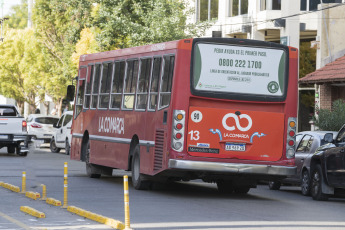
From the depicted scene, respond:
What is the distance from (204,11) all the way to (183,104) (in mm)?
28384

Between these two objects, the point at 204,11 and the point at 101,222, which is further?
the point at 204,11

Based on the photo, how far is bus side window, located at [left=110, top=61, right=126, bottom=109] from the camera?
21.3m

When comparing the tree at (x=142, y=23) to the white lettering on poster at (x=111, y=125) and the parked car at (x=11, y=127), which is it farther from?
the white lettering on poster at (x=111, y=125)

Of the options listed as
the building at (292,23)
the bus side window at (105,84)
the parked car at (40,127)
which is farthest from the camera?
the parked car at (40,127)

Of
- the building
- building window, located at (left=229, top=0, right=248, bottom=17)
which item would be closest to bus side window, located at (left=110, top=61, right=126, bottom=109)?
the building

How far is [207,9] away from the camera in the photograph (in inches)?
1775

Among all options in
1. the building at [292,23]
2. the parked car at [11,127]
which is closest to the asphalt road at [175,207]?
the parked car at [11,127]

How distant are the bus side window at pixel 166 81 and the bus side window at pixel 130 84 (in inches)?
78.4

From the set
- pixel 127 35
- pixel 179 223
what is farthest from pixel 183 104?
pixel 127 35

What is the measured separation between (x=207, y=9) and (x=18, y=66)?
2917 cm

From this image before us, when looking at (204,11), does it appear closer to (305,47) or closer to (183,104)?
(305,47)

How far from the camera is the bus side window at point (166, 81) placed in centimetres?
1797

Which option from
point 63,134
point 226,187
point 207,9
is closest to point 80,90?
point 226,187

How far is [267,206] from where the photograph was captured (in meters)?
16.8
